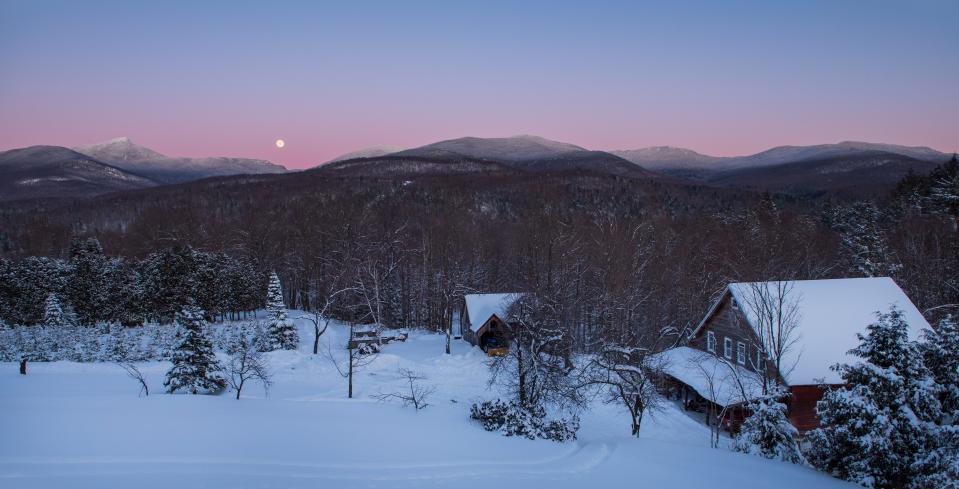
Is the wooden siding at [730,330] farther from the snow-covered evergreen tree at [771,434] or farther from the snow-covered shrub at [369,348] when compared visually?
the snow-covered shrub at [369,348]

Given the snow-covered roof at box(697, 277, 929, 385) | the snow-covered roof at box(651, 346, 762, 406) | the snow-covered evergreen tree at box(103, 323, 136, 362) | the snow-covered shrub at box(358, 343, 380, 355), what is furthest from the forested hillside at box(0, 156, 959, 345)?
the snow-covered evergreen tree at box(103, 323, 136, 362)

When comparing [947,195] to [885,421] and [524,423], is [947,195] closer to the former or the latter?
[885,421]

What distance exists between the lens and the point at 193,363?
66.3 ft

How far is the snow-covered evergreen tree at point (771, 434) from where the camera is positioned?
12953mm

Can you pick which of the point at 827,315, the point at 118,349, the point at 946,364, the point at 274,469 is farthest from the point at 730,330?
the point at 118,349

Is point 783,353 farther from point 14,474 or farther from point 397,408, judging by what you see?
point 14,474

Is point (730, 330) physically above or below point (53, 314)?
above

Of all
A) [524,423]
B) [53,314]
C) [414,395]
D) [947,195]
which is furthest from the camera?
[947,195]

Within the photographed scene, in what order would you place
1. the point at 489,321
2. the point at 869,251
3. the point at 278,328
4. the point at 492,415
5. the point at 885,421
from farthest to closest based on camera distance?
the point at 869,251 < the point at 489,321 < the point at 278,328 < the point at 492,415 < the point at 885,421

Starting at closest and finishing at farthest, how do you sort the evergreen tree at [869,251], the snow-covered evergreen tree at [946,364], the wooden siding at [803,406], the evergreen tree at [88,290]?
the snow-covered evergreen tree at [946,364] < the wooden siding at [803,406] < the evergreen tree at [869,251] < the evergreen tree at [88,290]

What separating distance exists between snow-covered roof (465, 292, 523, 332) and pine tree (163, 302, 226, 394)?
17.6 meters

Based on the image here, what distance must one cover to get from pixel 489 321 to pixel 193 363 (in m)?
18.9

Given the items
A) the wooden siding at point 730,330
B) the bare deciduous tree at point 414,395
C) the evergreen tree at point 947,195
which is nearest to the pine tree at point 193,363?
the bare deciduous tree at point 414,395

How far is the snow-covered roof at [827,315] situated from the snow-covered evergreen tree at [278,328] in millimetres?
26583
